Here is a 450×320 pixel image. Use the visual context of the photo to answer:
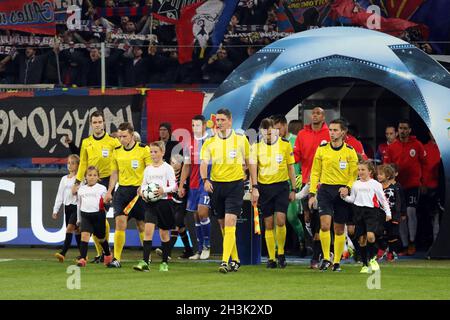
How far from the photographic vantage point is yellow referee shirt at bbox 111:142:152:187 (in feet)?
57.8

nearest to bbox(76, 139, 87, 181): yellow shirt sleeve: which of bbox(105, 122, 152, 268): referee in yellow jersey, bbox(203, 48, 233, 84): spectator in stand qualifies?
bbox(105, 122, 152, 268): referee in yellow jersey

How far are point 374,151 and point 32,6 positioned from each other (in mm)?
7029

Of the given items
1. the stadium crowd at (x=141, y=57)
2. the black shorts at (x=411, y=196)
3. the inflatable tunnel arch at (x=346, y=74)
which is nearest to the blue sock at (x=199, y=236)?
the inflatable tunnel arch at (x=346, y=74)

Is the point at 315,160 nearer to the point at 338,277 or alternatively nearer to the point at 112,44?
the point at 338,277

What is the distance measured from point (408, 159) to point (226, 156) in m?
4.29

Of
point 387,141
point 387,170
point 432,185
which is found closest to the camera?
point 387,170

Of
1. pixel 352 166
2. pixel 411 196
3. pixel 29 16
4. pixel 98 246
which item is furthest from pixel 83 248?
pixel 29 16

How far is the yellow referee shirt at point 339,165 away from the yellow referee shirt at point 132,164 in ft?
7.92

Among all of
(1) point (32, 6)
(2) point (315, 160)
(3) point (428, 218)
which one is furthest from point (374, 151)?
(1) point (32, 6)

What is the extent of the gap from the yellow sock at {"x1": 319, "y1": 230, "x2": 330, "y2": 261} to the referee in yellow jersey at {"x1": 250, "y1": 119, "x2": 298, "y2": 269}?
0.75m

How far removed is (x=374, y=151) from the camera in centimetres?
2233

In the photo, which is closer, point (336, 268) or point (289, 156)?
point (336, 268)

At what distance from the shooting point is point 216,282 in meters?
15.2

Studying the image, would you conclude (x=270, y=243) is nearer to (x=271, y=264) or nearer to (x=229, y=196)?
(x=271, y=264)
